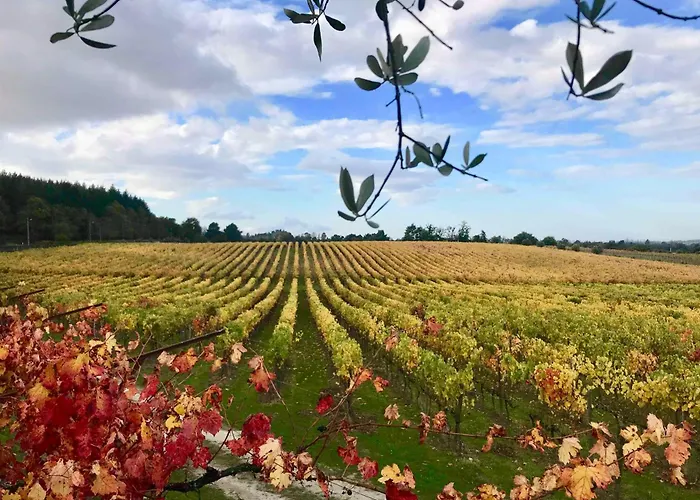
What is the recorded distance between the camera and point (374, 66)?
1117mm

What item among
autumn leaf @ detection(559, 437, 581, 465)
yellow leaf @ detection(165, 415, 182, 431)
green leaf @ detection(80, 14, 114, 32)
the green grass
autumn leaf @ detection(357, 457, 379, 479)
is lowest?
the green grass

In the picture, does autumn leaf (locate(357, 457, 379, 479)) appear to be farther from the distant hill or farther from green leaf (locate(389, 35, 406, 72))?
the distant hill

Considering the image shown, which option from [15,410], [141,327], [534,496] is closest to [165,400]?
[15,410]

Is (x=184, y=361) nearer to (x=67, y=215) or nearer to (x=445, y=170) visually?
(x=445, y=170)

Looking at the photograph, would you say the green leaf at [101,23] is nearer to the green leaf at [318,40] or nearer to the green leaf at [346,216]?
the green leaf at [318,40]

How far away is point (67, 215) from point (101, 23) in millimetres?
87739

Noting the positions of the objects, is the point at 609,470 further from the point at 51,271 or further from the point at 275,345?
the point at 51,271

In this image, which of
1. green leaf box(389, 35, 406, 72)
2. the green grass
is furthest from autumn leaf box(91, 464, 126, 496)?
the green grass

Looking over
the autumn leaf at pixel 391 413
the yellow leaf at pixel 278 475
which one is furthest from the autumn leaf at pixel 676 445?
the yellow leaf at pixel 278 475

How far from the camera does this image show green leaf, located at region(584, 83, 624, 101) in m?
0.85

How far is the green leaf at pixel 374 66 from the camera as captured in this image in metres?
1.12

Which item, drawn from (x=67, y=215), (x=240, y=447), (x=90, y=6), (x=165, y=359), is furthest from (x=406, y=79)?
(x=67, y=215)

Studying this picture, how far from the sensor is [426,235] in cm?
9875

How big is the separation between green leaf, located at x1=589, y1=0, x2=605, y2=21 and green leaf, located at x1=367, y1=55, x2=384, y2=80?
43cm
